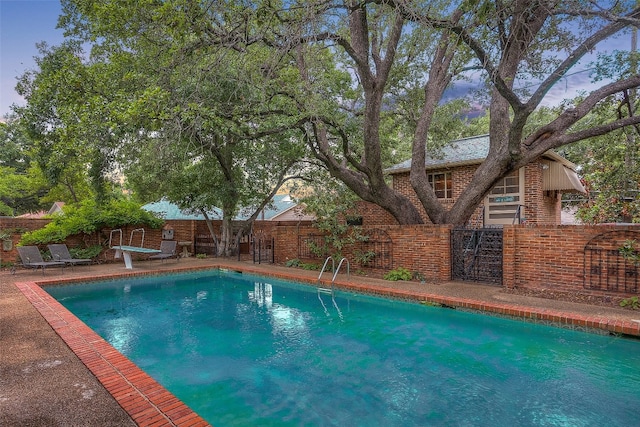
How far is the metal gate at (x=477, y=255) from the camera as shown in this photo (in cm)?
839

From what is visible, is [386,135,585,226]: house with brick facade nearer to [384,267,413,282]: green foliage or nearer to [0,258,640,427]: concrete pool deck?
[384,267,413,282]: green foliage

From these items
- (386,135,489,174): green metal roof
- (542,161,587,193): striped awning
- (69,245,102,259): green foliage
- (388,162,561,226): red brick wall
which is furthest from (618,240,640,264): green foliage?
(69,245,102,259): green foliage

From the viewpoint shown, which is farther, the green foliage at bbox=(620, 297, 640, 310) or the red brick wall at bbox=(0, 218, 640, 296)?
the red brick wall at bbox=(0, 218, 640, 296)

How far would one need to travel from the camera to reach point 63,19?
966cm

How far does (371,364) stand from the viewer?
4.79 meters

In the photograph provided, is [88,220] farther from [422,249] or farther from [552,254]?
[552,254]

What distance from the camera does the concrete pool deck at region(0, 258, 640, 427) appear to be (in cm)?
281

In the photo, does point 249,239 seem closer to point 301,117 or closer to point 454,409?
point 301,117

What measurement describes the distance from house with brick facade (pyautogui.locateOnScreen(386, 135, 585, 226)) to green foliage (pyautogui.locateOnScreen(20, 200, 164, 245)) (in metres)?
10.1

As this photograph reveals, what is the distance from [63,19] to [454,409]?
12.4 metres

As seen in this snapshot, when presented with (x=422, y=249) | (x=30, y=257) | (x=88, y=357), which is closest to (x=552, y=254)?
(x=422, y=249)

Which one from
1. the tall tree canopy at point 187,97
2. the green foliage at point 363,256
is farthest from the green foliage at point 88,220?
the green foliage at point 363,256

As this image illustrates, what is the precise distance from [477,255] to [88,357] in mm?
7780

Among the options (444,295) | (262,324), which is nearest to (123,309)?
(262,324)
